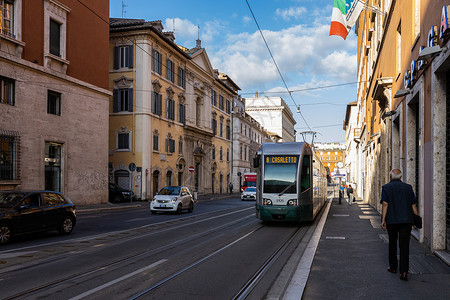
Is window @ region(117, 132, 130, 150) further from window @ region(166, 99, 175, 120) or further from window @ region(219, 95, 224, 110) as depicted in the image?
window @ region(219, 95, 224, 110)

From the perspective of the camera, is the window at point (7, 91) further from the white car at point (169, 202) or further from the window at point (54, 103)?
the white car at point (169, 202)

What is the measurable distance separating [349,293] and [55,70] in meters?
23.5

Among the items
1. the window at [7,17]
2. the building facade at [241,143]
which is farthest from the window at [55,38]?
the building facade at [241,143]

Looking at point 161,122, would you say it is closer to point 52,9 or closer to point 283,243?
point 52,9

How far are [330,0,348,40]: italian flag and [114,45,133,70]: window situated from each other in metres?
23.7

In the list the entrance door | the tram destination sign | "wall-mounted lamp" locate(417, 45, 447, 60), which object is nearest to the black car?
the tram destination sign

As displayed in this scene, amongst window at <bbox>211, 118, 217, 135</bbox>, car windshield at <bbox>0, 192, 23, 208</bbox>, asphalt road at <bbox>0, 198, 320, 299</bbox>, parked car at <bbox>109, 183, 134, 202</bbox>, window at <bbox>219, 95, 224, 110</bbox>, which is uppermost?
window at <bbox>219, 95, 224, 110</bbox>

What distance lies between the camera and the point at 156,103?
40031 millimetres

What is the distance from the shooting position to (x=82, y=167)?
28.9 metres

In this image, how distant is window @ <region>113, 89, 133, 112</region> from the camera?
3803cm

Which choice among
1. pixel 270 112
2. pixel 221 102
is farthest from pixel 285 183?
pixel 270 112

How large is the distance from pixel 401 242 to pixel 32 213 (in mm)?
9475

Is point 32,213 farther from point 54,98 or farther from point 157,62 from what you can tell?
point 157,62

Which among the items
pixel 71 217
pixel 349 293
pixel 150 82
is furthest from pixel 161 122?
pixel 349 293
